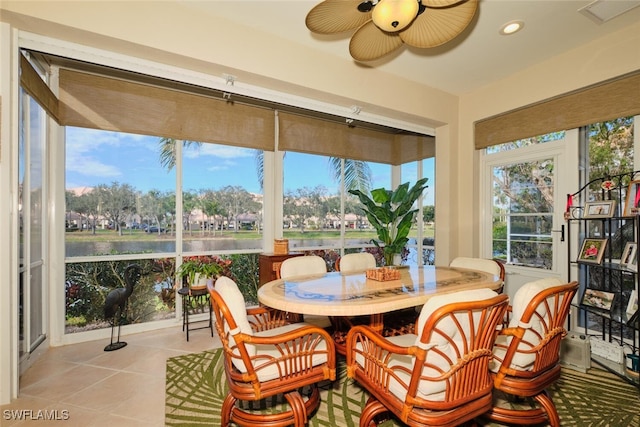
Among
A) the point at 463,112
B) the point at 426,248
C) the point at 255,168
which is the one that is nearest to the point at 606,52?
the point at 463,112

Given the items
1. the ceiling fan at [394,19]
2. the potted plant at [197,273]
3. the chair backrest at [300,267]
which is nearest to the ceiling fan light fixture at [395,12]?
the ceiling fan at [394,19]

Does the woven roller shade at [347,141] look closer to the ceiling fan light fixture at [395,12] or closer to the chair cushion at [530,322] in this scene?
the ceiling fan light fixture at [395,12]

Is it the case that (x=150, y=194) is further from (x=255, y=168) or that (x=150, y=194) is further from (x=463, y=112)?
(x=463, y=112)

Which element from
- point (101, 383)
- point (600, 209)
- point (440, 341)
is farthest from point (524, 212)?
point (101, 383)

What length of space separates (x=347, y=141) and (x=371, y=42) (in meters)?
2.62

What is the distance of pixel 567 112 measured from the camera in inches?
122

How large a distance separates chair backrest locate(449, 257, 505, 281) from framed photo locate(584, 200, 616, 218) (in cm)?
87

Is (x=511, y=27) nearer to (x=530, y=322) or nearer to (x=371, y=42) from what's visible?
(x=371, y=42)

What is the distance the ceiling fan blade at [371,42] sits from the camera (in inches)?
82.3

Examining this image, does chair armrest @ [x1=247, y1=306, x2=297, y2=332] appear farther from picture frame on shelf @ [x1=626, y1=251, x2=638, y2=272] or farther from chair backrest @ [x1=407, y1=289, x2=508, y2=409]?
picture frame on shelf @ [x1=626, y1=251, x2=638, y2=272]

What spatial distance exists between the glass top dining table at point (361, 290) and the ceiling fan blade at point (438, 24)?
168 centimetres

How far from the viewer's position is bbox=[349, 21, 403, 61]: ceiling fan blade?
2090mm

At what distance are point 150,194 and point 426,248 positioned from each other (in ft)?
13.4

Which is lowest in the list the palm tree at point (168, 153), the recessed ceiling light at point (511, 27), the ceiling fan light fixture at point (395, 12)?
the palm tree at point (168, 153)
